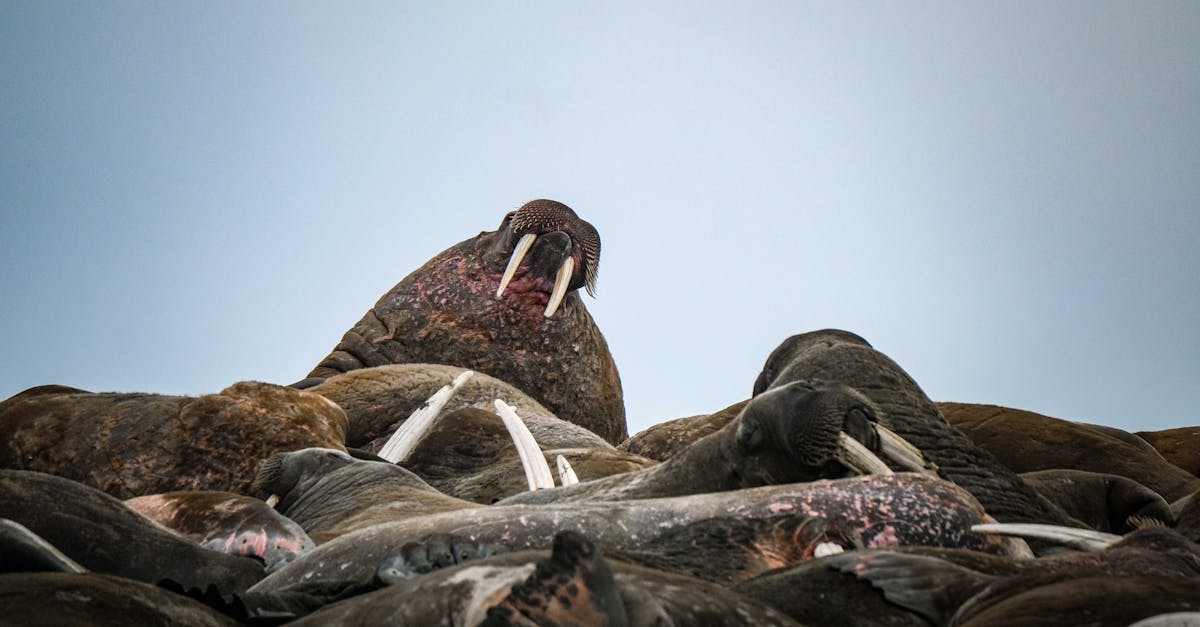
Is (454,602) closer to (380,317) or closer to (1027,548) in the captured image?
(1027,548)

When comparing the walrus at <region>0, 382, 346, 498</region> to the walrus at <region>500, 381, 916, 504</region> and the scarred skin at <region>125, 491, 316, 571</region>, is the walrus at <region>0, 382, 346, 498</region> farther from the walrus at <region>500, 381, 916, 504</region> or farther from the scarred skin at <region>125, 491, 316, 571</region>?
the walrus at <region>500, 381, 916, 504</region>

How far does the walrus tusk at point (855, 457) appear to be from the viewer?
12.6ft

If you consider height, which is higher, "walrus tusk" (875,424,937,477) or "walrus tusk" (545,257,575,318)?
"walrus tusk" (545,257,575,318)

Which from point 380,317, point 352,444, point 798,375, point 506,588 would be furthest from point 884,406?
point 380,317

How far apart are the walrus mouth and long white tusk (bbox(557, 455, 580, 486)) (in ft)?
16.8

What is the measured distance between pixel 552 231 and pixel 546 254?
0.76 feet

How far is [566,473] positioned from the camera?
5270 mm

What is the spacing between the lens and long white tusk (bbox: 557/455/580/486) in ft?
17.0

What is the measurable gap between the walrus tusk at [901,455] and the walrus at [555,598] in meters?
2.09

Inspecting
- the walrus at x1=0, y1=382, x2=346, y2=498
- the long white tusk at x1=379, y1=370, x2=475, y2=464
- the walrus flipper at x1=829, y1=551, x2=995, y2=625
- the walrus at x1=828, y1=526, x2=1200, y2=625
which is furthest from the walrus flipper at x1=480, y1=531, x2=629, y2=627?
the long white tusk at x1=379, y1=370, x2=475, y2=464

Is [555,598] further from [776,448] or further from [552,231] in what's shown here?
[552,231]

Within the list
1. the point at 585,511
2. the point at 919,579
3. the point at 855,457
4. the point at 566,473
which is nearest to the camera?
the point at 919,579

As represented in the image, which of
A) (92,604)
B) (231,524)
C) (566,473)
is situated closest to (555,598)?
(92,604)

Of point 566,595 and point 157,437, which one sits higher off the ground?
point 157,437
